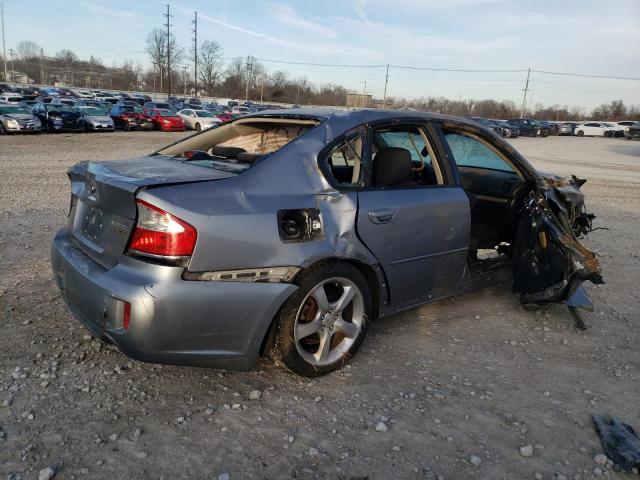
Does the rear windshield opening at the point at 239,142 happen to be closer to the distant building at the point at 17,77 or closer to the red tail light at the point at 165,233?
the red tail light at the point at 165,233

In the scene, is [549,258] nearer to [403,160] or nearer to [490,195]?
[490,195]

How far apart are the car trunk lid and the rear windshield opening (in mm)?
202

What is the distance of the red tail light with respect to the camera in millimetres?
2389

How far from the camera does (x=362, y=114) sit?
10.7 feet

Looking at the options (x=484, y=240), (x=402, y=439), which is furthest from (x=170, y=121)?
(x=402, y=439)

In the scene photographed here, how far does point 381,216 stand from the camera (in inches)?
122

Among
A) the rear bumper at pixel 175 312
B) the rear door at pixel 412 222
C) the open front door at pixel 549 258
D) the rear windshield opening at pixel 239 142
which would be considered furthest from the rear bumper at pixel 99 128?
the open front door at pixel 549 258

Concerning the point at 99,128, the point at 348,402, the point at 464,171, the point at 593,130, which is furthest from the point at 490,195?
the point at 593,130

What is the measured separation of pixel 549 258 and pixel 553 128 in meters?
→ 51.5

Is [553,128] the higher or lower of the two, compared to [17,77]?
lower

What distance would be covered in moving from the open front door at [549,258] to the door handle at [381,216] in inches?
59.3

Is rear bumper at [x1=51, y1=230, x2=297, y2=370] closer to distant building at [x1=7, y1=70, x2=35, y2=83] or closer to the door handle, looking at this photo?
the door handle

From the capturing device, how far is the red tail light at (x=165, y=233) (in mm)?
2389

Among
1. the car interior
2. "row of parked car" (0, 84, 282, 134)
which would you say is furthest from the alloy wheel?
"row of parked car" (0, 84, 282, 134)
